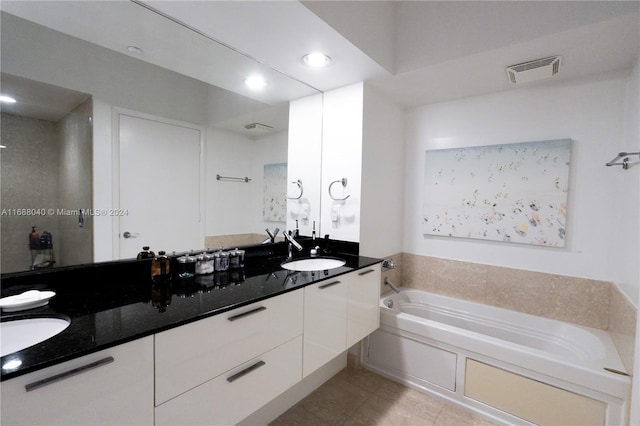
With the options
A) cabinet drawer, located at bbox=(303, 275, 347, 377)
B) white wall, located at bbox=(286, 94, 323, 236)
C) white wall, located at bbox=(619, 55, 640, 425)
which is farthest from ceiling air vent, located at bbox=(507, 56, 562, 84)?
cabinet drawer, located at bbox=(303, 275, 347, 377)

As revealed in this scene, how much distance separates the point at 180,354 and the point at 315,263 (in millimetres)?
1240

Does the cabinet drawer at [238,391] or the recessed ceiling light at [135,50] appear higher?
the recessed ceiling light at [135,50]

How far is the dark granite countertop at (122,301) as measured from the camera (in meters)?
0.74

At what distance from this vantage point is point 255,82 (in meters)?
1.98

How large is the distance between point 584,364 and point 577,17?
6.13 ft

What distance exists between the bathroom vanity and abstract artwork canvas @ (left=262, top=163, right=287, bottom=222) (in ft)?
1.86

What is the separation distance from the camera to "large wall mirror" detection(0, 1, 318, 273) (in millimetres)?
1107

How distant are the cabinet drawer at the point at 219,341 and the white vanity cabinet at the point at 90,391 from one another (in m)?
0.05

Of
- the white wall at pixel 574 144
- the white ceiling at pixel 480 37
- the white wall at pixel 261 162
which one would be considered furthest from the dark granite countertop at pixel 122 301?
the white wall at pixel 574 144

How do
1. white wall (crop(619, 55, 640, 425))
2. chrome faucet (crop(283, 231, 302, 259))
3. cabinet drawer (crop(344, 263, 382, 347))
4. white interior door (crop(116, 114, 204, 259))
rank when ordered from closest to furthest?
white wall (crop(619, 55, 640, 425)) < white interior door (crop(116, 114, 204, 259)) < cabinet drawer (crop(344, 263, 382, 347)) < chrome faucet (crop(283, 231, 302, 259))

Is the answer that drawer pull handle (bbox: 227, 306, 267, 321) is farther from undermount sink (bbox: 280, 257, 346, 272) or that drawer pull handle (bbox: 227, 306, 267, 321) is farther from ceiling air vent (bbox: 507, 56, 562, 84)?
ceiling air vent (bbox: 507, 56, 562, 84)

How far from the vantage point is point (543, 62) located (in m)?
1.75

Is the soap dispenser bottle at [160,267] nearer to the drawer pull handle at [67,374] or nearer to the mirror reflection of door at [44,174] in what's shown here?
the mirror reflection of door at [44,174]

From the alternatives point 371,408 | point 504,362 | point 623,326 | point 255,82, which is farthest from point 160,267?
point 623,326
